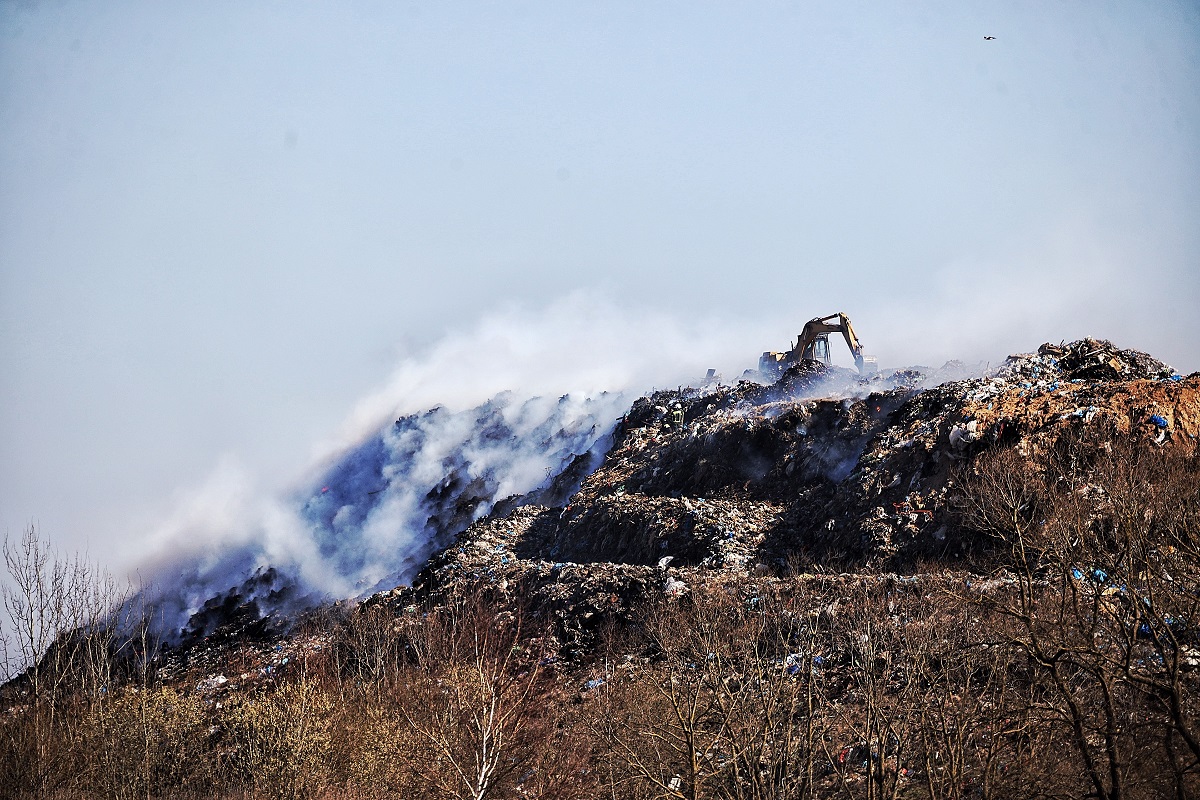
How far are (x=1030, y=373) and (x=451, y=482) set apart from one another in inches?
904

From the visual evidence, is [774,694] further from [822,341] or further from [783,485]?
[822,341]

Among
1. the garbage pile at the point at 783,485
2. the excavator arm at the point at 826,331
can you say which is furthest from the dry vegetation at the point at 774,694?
the excavator arm at the point at 826,331

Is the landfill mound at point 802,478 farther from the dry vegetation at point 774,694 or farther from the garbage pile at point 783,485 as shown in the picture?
the dry vegetation at point 774,694

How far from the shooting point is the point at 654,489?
2819 cm

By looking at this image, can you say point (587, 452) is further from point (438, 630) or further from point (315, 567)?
point (438, 630)

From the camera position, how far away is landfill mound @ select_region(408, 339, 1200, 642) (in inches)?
778

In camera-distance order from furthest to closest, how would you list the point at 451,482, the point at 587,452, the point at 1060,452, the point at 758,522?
the point at 451,482 → the point at 587,452 → the point at 758,522 → the point at 1060,452

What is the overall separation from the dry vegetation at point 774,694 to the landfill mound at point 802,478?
118cm

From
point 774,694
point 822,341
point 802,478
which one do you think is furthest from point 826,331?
point 774,694

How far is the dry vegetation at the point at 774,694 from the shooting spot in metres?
10.4

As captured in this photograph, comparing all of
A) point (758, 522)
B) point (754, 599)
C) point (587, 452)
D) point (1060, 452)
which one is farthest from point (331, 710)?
point (587, 452)

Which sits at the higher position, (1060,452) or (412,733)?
(1060,452)

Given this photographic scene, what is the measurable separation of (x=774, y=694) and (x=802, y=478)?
14543 millimetres

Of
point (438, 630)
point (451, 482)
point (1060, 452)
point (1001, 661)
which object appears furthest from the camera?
point (451, 482)
